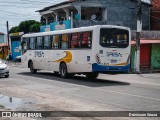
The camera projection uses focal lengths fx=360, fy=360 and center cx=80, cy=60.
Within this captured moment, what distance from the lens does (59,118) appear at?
923cm

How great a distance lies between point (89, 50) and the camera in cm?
1870

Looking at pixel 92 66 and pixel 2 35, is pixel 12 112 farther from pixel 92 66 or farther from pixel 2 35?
pixel 2 35

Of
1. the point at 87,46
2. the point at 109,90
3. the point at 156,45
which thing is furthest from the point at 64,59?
the point at 156,45

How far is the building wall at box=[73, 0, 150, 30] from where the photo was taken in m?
38.6

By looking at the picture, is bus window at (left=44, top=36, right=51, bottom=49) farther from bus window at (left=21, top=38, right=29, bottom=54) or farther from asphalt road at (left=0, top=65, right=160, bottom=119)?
asphalt road at (left=0, top=65, right=160, bottom=119)

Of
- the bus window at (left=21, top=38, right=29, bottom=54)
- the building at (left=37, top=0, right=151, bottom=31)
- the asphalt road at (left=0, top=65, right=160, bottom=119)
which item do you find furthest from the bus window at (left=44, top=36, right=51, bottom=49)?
the building at (left=37, top=0, right=151, bottom=31)

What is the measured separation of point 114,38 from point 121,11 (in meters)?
21.7

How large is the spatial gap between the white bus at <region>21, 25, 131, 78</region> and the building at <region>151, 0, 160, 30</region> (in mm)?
20574

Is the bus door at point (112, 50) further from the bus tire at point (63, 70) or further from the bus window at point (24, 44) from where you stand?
the bus window at point (24, 44)

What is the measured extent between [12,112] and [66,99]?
326cm

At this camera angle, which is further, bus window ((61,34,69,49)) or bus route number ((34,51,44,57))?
bus route number ((34,51,44,57))

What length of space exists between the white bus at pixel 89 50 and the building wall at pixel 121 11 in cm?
1632

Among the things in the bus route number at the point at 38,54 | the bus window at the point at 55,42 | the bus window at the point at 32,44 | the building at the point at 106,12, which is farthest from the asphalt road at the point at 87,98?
the building at the point at 106,12

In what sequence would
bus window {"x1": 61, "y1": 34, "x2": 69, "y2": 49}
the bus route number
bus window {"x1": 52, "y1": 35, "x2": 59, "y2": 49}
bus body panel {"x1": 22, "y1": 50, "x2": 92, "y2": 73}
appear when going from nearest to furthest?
bus body panel {"x1": 22, "y1": 50, "x2": 92, "y2": 73} < bus window {"x1": 61, "y1": 34, "x2": 69, "y2": 49} < bus window {"x1": 52, "y1": 35, "x2": 59, "y2": 49} < the bus route number
